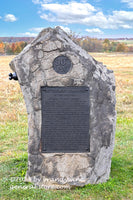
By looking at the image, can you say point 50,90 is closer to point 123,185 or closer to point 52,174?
point 52,174

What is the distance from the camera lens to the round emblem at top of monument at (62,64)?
190 inches

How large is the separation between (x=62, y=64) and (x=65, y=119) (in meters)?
0.92

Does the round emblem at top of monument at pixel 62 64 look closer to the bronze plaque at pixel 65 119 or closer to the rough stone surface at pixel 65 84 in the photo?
the rough stone surface at pixel 65 84

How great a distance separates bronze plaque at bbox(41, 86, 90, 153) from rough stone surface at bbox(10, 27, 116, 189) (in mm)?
87

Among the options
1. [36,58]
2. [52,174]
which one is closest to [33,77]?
[36,58]

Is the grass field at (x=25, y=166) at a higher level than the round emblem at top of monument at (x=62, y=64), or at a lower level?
lower

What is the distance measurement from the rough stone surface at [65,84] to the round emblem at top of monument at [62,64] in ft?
0.19

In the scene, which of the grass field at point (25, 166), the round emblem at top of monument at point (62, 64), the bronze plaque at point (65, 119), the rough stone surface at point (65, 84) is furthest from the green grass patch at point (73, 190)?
the round emblem at top of monument at point (62, 64)

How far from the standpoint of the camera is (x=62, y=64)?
15.9 feet

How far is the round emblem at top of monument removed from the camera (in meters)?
4.83

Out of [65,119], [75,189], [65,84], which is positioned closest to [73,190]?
[75,189]

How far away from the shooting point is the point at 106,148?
5.20 meters

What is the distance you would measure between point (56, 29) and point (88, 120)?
63.2 inches

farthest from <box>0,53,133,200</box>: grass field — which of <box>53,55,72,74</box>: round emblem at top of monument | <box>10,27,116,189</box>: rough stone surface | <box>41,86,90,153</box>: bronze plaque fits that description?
<box>53,55,72,74</box>: round emblem at top of monument
